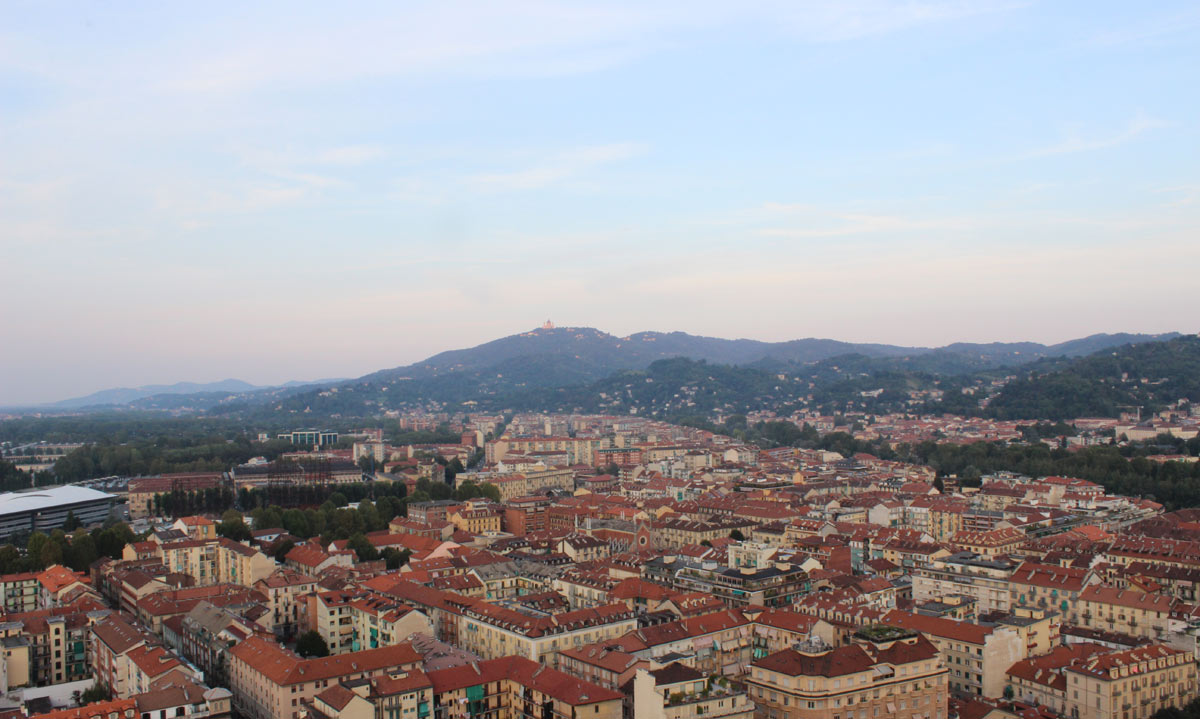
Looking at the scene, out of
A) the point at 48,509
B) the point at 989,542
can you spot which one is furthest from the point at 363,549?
the point at 989,542

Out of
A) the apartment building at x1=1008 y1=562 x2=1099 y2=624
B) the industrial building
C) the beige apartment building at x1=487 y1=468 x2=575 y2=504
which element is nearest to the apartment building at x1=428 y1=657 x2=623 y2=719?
the apartment building at x1=1008 y1=562 x2=1099 y2=624

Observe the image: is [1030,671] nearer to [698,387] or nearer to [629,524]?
[629,524]

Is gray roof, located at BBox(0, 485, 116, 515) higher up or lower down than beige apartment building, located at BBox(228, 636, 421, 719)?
higher up

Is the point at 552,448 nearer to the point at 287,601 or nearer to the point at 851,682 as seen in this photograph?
the point at 287,601

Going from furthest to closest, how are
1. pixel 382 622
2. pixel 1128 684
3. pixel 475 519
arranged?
pixel 475 519, pixel 382 622, pixel 1128 684

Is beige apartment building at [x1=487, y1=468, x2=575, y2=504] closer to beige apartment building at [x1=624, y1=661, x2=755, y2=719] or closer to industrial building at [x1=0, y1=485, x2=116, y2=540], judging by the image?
industrial building at [x1=0, y1=485, x2=116, y2=540]

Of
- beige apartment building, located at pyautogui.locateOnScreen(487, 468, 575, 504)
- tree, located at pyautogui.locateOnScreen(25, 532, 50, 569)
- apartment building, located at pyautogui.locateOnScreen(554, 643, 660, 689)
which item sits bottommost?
beige apartment building, located at pyautogui.locateOnScreen(487, 468, 575, 504)

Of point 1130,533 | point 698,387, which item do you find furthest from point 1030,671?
point 698,387
